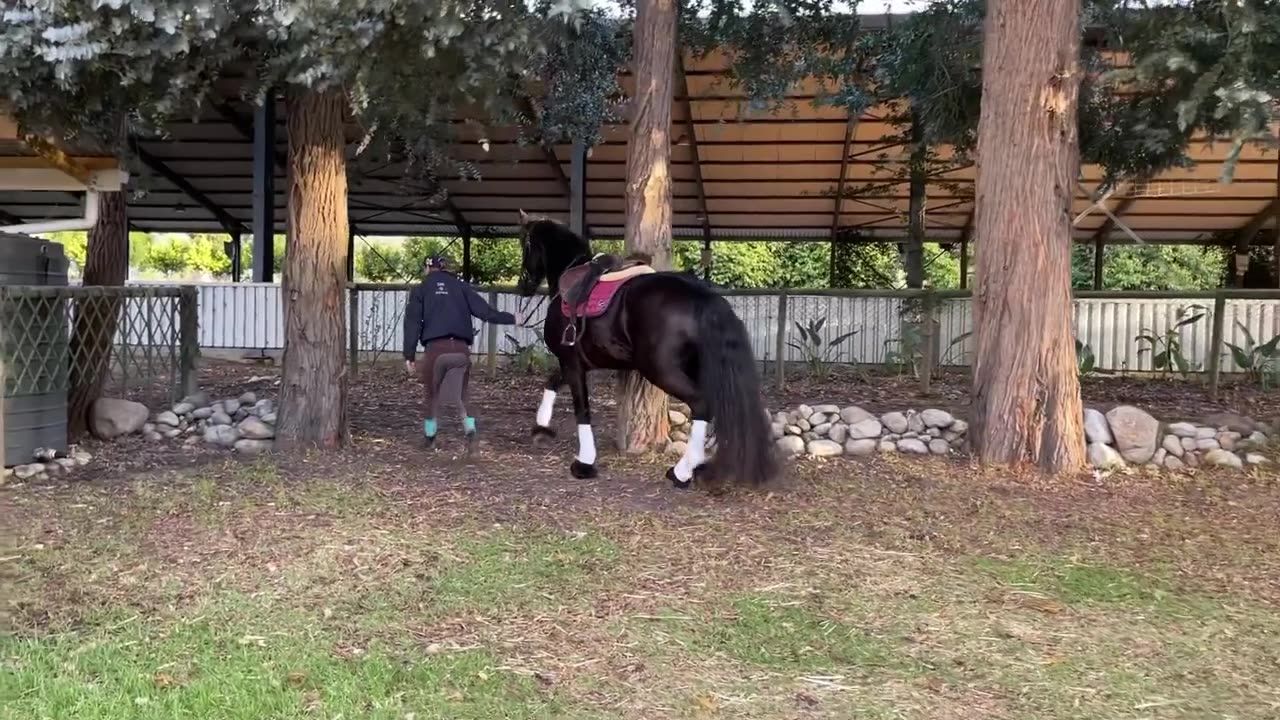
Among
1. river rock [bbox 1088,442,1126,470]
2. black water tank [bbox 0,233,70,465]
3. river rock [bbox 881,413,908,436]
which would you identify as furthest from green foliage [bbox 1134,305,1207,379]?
black water tank [bbox 0,233,70,465]

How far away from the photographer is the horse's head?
736 centimetres

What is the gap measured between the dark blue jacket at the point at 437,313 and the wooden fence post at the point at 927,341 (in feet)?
17.6

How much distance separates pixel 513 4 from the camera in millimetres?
6070

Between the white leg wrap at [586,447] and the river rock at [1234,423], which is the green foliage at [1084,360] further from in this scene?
the white leg wrap at [586,447]

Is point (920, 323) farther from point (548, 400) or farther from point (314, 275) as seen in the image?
point (314, 275)

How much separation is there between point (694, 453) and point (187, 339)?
5755mm

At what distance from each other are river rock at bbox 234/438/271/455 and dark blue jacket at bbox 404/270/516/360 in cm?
144

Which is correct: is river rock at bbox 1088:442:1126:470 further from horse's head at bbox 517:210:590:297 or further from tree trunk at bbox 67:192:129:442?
tree trunk at bbox 67:192:129:442

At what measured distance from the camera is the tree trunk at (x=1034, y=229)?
22.3 ft

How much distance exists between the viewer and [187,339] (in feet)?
31.3

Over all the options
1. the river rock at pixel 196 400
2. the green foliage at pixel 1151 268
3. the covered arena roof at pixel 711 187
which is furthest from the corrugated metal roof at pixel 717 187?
the river rock at pixel 196 400

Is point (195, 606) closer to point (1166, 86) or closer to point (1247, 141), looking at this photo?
point (1247, 141)

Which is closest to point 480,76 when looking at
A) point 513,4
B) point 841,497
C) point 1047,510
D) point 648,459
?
point 513,4

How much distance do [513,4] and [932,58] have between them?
4.85 metres
